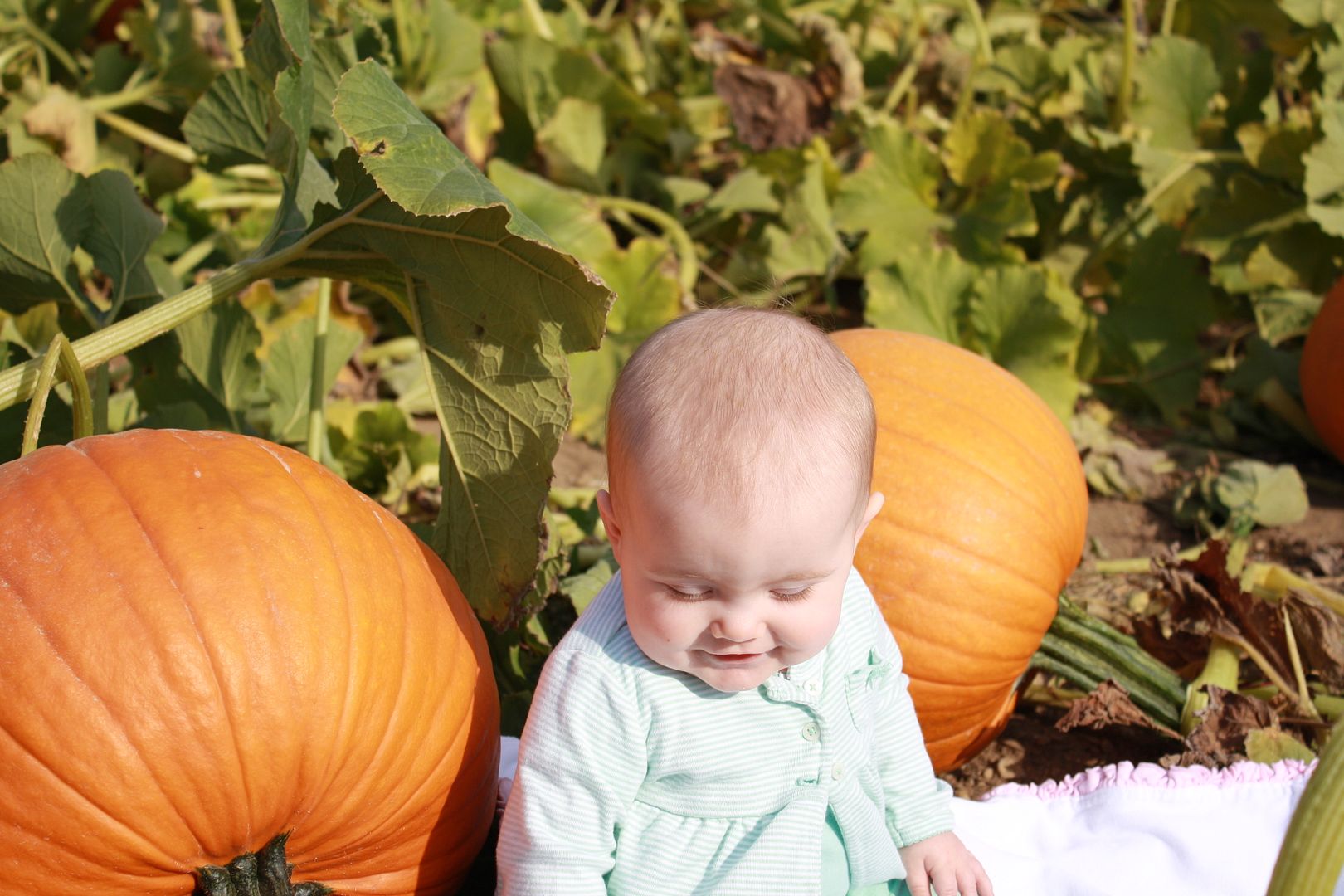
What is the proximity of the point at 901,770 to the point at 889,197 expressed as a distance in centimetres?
198

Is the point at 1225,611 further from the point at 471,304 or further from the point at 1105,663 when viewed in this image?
the point at 471,304

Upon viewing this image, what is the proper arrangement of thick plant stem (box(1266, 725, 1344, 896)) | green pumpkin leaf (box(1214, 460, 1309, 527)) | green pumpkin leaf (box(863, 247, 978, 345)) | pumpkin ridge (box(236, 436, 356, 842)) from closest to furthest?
thick plant stem (box(1266, 725, 1344, 896))
pumpkin ridge (box(236, 436, 356, 842))
green pumpkin leaf (box(1214, 460, 1309, 527))
green pumpkin leaf (box(863, 247, 978, 345))

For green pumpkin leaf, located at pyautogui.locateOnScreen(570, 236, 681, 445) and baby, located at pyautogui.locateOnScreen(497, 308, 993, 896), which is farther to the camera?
green pumpkin leaf, located at pyautogui.locateOnScreen(570, 236, 681, 445)

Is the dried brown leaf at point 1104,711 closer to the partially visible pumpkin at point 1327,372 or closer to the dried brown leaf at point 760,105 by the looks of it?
the partially visible pumpkin at point 1327,372

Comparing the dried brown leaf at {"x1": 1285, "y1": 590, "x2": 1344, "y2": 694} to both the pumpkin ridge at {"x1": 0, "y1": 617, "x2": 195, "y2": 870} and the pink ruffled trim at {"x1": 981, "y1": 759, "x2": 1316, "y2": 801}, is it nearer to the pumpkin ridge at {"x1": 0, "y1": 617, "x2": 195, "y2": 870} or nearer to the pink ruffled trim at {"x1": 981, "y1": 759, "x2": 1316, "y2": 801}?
the pink ruffled trim at {"x1": 981, "y1": 759, "x2": 1316, "y2": 801}

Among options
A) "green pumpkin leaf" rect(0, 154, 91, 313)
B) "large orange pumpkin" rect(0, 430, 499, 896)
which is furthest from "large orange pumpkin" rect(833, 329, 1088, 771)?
"green pumpkin leaf" rect(0, 154, 91, 313)

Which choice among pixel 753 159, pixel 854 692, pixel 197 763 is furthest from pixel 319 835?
pixel 753 159

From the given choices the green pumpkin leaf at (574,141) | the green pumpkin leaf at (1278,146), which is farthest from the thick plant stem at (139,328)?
the green pumpkin leaf at (1278,146)

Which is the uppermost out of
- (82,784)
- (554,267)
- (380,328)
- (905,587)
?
(554,267)

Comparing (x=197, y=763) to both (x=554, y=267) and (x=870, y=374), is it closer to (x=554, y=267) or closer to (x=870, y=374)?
(x=554, y=267)

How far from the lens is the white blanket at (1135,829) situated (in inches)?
76.5

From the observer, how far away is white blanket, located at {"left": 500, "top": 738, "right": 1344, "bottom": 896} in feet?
6.37

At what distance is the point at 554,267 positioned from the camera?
171cm

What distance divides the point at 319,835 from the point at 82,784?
28 cm
